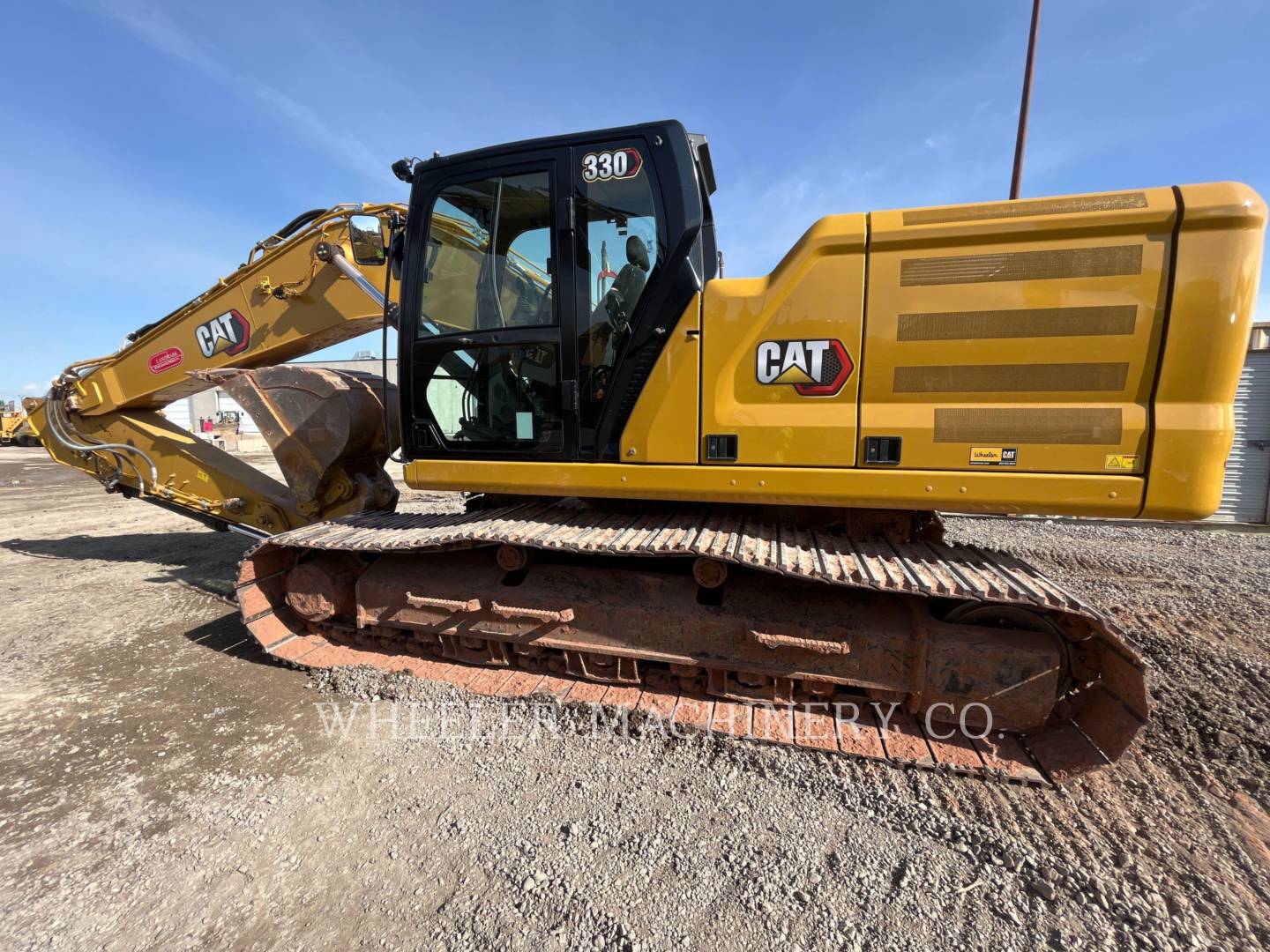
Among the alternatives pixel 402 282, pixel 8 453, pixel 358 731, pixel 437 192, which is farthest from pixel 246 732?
pixel 8 453

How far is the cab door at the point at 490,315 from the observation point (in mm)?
2674

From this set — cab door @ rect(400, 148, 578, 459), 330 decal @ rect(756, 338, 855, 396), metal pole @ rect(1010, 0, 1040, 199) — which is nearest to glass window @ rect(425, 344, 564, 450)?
cab door @ rect(400, 148, 578, 459)

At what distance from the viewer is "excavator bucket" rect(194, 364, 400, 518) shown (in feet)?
12.4

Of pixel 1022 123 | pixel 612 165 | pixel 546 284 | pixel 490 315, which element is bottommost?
pixel 490 315

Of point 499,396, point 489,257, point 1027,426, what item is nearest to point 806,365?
point 1027,426

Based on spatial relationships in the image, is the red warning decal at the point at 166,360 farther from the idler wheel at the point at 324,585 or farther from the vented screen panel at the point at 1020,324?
the vented screen panel at the point at 1020,324

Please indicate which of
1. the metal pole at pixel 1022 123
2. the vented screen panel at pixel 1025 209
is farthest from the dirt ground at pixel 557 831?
the metal pole at pixel 1022 123

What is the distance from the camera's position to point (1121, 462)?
211 cm

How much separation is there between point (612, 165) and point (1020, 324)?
199 cm

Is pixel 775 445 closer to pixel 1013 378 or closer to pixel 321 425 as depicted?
pixel 1013 378

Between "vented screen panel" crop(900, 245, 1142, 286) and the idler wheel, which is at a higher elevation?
"vented screen panel" crop(900, 245, 1142, 286)

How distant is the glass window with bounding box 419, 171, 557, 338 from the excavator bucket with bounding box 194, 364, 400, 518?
40.3 inches

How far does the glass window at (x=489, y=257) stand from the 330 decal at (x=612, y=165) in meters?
0.26

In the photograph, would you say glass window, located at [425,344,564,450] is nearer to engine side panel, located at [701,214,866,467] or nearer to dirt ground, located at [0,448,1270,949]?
engine side panel, located at [701,214,866,467]
